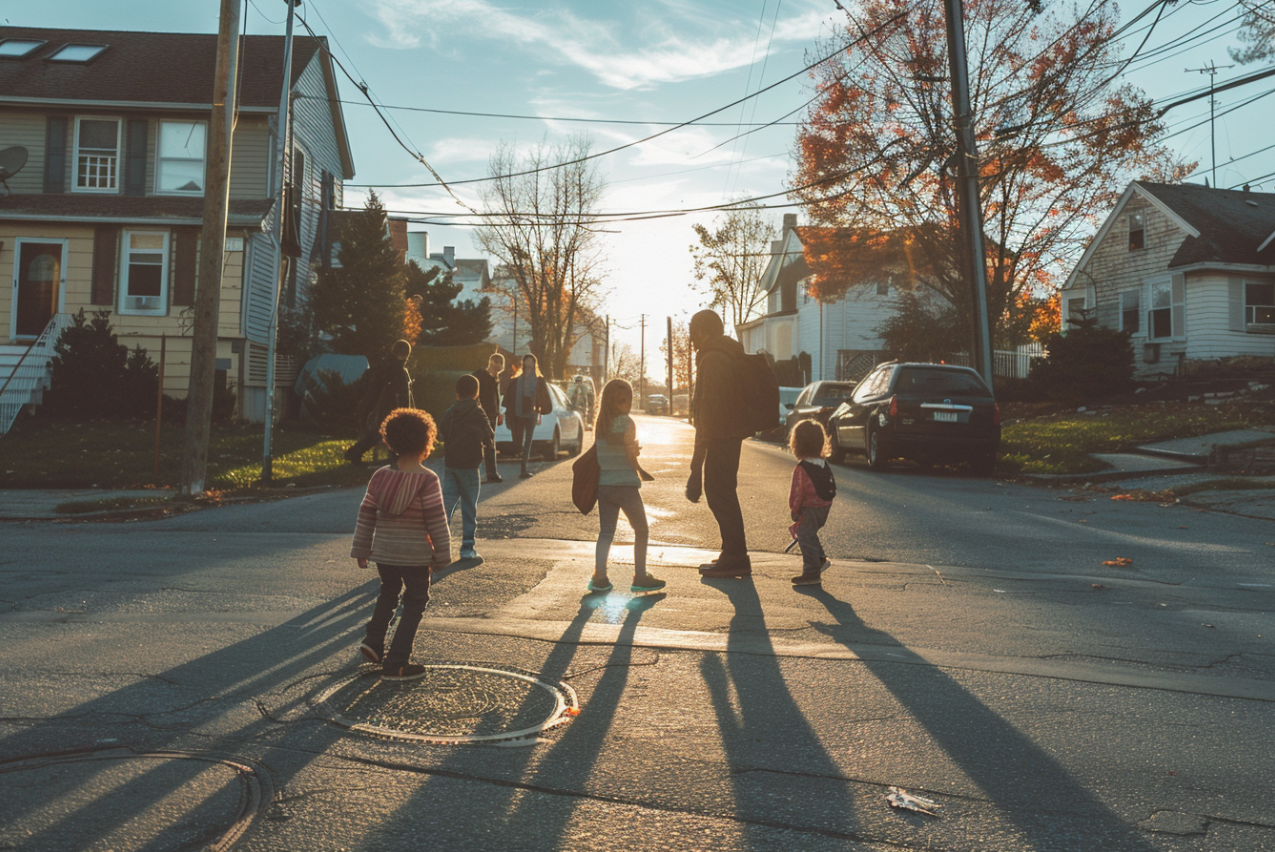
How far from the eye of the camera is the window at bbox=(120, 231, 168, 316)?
2384cm

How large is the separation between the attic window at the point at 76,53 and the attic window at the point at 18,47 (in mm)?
641

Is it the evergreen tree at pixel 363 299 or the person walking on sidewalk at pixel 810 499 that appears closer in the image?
the person walking on sidewalk at pixel 810 499

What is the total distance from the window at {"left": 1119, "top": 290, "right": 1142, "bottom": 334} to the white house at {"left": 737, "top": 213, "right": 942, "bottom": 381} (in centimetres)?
628

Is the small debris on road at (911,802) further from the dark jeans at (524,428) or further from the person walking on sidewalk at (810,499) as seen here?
the dark jeans at (524,428)

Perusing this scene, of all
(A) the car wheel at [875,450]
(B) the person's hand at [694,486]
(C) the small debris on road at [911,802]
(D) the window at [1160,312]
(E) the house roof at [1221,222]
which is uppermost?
(E) the house roof at [1221,222]

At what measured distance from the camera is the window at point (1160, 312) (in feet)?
103

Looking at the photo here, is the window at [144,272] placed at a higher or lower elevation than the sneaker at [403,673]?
higher

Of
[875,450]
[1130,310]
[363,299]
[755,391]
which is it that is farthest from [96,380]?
[1130,310]

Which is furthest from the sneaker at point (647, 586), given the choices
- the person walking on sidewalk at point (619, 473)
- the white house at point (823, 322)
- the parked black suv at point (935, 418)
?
the white house at point (823, 322)

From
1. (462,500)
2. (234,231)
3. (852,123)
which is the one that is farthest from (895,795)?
(852,123)

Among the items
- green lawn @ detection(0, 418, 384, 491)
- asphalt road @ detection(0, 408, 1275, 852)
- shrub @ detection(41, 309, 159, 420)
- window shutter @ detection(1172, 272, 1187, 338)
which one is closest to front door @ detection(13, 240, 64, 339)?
shrub @ detection(41, 309, 159, 420)

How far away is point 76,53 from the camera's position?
1072 inches

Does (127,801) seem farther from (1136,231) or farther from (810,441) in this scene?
(1136,231)

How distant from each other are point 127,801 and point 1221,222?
3531cm
